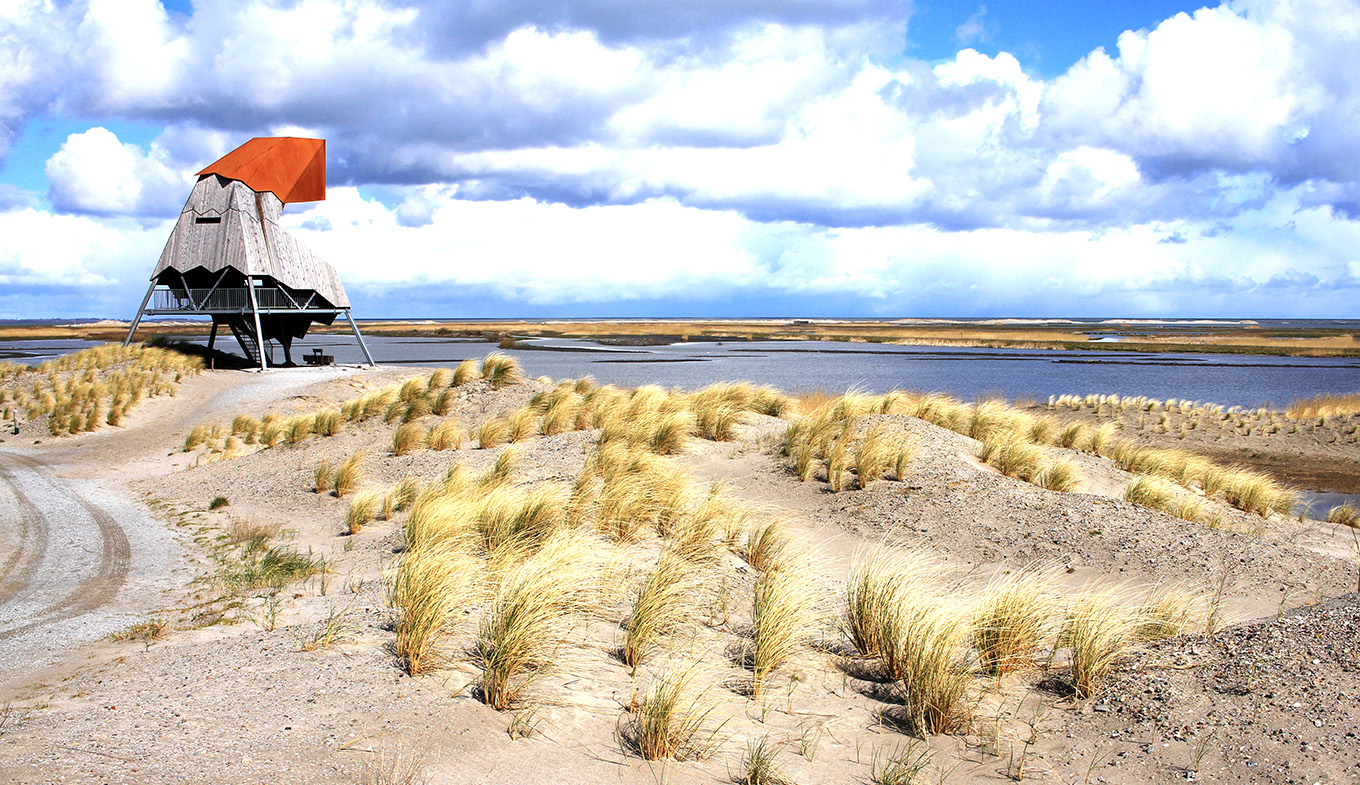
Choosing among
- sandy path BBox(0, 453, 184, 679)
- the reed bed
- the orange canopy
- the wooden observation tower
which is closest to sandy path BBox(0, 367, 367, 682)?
sandy path BBox(0, 453, 184, 679)

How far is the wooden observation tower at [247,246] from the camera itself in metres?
30.1

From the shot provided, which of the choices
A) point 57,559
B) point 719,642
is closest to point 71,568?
point 57,559

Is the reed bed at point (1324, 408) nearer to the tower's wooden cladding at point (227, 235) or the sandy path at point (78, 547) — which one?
the sandy path at point (78, 547)

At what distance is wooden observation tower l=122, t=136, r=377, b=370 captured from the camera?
30.1 meters

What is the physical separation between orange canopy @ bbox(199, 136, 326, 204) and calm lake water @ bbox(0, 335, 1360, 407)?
14.2 m

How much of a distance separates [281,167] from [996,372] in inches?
1520

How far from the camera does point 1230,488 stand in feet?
44.4

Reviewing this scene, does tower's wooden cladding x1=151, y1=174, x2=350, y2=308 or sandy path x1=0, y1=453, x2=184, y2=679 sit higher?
tower's wooden cladding x1=151, y1=174, x2=350, y2=308

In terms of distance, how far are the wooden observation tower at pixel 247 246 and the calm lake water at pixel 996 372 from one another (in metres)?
13.5

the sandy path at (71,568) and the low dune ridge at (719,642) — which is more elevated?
the low dune ridge at (719,642)

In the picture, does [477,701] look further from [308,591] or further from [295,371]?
[295,371]

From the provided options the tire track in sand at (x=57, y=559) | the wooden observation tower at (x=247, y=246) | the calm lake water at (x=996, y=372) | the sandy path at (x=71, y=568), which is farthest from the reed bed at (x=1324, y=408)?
the wooden observation tower at (x=247, y=246)

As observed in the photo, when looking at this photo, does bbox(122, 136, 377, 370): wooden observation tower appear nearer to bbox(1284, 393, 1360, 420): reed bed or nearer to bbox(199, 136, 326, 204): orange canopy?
bbox(199, 136, 326, 204): orange canopy

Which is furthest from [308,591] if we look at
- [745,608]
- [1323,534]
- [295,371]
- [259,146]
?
[259,146]
